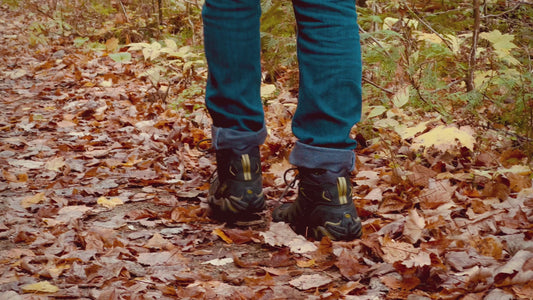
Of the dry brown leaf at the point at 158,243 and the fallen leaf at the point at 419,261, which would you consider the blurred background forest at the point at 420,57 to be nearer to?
the fallen leaf at the point at 419,261

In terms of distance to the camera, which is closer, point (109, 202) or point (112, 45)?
point (109, 202)

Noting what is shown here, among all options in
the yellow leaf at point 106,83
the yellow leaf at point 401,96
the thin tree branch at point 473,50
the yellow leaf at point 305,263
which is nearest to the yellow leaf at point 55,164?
the yellow leaf at point 305,263

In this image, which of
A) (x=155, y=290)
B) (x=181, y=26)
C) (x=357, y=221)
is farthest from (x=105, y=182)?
(x=181, y=26)

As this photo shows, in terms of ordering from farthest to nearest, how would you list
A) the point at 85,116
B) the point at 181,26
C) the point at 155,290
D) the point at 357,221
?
the point at 181,26, the point at 85,116, the point at 357,221, the point at 155,290

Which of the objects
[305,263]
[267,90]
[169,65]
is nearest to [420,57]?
[267,90]

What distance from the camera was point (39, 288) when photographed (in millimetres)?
1651

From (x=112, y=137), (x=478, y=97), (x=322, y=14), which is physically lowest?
(x=112, y=137)

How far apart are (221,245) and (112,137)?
6.90 ft

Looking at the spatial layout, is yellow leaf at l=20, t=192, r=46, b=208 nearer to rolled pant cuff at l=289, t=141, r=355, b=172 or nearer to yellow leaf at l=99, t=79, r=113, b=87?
rolled pant cuff at l=289, t=141, r=355, b=172

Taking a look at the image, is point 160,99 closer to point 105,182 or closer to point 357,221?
point 105,182

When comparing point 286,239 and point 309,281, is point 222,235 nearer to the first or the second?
point 286,239

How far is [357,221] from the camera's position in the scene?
202 centimetres

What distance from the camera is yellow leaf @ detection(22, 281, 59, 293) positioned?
1.64m

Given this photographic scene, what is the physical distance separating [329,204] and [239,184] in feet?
1.38
